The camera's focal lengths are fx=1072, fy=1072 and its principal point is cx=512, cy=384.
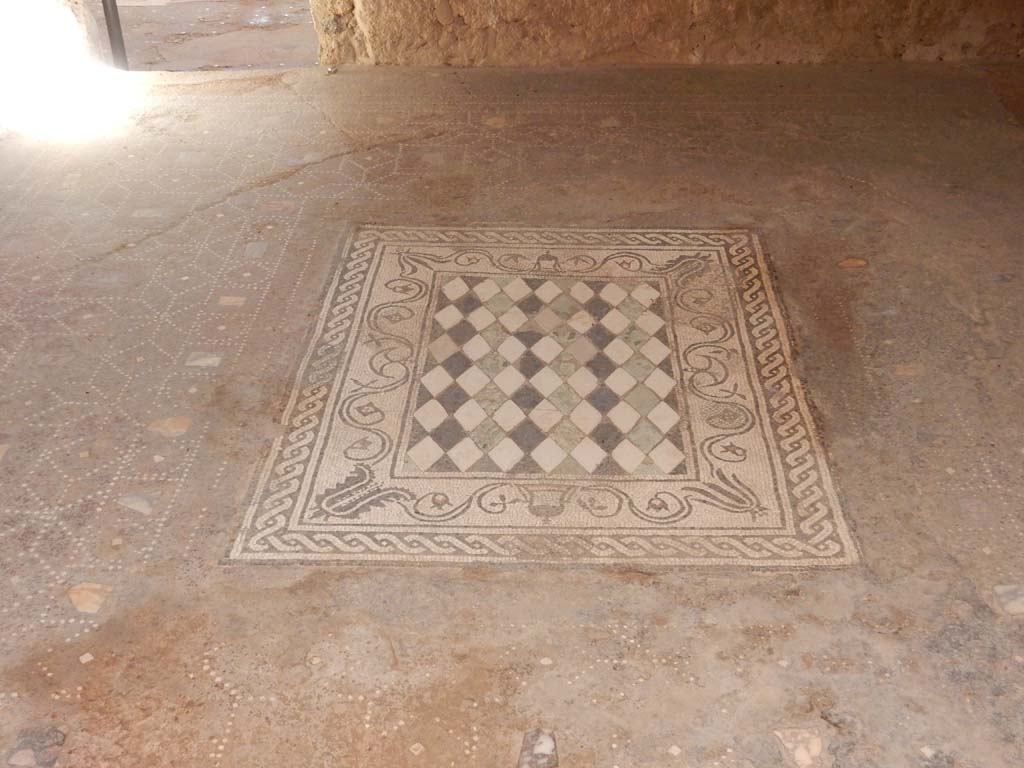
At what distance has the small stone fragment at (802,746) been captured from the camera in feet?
6.66

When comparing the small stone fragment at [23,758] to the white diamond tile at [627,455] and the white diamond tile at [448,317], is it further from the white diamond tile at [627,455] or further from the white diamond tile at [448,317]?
the white diamond tile at [448,317]

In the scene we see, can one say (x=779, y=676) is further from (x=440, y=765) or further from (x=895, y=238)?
(x=895, y=238)

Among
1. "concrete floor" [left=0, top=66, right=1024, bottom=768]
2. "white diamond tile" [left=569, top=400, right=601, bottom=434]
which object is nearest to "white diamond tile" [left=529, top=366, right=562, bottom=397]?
"white diamond tile" [left=569, top=400, right=601, bottom=434]

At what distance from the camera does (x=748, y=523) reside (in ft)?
8.35

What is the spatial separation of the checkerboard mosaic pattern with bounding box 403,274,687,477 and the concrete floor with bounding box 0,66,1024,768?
1.24 ft

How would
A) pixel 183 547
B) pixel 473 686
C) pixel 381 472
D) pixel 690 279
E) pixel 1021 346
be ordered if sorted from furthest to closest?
pixel 690 279, pixel 1021 346, pixel 381 472, pixel 183 547, pixel 473 686

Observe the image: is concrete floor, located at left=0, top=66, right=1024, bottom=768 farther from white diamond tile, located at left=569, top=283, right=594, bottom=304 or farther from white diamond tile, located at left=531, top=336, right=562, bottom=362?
white diamond tile, located at left=531, top=336, right=562, bottom=362

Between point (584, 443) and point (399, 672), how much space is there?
0.84m

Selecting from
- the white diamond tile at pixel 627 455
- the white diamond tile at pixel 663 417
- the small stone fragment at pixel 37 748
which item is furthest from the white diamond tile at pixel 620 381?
the small stone fragment at pixel 37 748

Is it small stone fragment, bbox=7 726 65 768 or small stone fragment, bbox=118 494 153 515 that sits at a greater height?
small stone fragment, bbox=118 494 153 515

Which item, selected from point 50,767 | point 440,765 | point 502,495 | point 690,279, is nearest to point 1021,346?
point 690,279

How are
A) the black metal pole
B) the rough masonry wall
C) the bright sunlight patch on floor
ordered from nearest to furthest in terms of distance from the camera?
the bright sunlight patch on floor, the rough masonry wall, the black metal pole

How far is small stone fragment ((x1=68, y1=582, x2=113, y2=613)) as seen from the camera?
93.0 inches

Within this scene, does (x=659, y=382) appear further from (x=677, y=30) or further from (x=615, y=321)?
(x=677, y=30)
